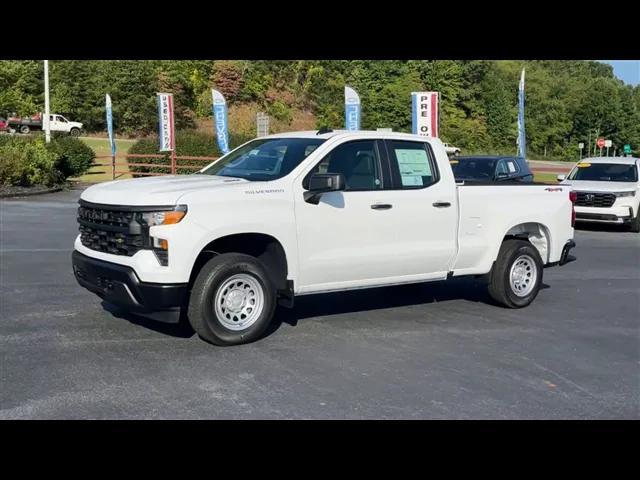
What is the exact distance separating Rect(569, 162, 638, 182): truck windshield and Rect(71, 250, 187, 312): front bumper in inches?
558

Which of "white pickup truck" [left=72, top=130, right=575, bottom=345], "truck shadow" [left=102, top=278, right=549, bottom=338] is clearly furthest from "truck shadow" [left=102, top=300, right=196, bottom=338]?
"white pickup truck" [left=72, top=130, right=575, bottom=345]

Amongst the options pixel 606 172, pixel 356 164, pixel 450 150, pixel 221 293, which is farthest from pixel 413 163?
pixel 606 172

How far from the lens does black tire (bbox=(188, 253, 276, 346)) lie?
6.53 metres

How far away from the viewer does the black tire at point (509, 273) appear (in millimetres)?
8586

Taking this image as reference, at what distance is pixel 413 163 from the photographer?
798cm

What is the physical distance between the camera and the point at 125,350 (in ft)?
21.5

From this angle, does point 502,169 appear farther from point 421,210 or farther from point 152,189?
point 152,189

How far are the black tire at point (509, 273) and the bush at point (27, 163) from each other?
19892 millimetres

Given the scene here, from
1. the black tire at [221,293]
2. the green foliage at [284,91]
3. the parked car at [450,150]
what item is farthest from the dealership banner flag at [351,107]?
the green foliage at [284,91]

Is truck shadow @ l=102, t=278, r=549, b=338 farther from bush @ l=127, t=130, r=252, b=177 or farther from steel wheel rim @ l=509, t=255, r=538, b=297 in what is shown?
bush @ l=127, t=130, r=252, b=177

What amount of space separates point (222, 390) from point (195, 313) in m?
1.19

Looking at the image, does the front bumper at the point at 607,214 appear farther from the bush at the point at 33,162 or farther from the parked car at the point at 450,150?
the bush at the point at 33,162
